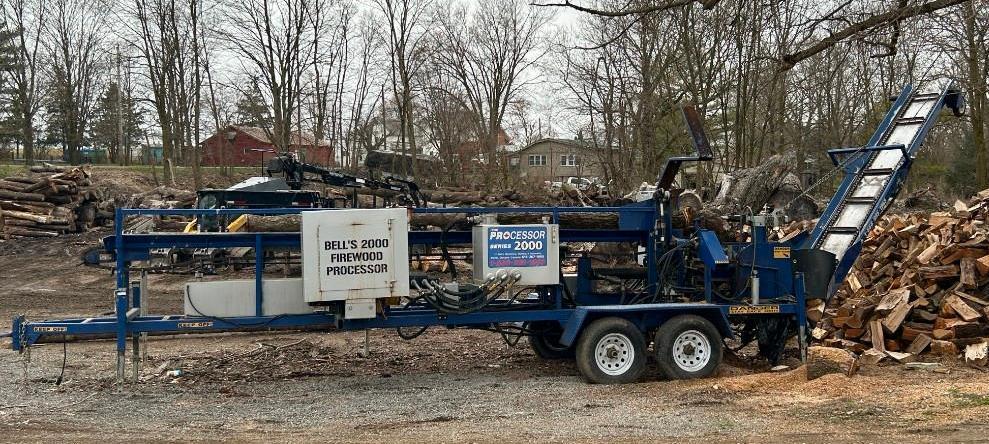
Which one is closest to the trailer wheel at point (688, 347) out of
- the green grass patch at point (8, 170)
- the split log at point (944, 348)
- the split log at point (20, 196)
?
the split log at point (944, 348)

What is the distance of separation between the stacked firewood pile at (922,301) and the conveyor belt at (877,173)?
130 cm

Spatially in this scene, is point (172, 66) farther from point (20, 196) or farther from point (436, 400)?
point (436, 400)

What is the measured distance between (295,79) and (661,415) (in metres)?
33.5

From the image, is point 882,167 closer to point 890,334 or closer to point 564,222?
point 890,334

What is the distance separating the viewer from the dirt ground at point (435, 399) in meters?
7.66

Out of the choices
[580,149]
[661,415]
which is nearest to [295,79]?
[580,149]

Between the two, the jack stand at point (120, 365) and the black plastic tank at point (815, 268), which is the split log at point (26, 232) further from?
the black plastic tank at point (815, 268)

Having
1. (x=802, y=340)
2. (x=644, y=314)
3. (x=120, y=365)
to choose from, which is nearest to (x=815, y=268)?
(x=802, y=340)

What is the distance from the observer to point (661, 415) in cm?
827

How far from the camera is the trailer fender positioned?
991 cm

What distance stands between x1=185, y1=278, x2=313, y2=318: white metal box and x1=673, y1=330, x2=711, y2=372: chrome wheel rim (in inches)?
162

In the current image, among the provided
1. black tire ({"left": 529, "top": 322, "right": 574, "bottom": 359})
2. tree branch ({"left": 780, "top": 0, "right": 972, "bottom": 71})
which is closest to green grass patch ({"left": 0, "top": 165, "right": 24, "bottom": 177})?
black tire ({"left": 529, "top": 322, "right": 574, "bottom": 359})

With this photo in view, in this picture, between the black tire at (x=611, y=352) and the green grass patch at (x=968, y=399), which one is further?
the black tire at (x=611, y=352)

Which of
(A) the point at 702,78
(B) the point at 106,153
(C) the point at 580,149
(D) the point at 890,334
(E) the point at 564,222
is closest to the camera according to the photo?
(E) the point at 564,222
